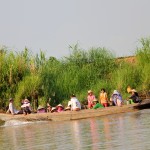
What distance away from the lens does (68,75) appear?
29984 millimetres

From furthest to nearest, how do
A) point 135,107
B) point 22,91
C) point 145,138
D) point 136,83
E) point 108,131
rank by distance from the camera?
point 136,83
point 22,91
point 135,107
point 108,131
point 145,138

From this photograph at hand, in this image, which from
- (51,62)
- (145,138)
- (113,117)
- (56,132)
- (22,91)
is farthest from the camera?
(51,62)

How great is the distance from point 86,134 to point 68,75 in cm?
1429

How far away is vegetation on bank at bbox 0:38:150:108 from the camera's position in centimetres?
2667

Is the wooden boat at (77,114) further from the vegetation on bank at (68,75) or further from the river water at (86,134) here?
the vegetation on bank at (68,75)

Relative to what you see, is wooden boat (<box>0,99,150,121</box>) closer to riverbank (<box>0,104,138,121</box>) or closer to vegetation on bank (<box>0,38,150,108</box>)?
riverbank (<box>0,104,138,121</box>)

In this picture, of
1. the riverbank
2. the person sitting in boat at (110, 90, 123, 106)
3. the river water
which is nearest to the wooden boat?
the riverbank

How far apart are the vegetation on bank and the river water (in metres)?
4.58

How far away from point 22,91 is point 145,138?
44.8ft

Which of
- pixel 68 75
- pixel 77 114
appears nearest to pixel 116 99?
pixel 77 114

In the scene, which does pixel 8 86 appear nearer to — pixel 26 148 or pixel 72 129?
pixel 72 129

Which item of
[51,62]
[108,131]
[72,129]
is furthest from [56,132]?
[51,62]

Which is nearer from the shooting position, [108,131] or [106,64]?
[108,131]

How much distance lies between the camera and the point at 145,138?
13141 mm
